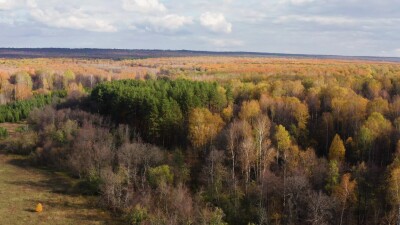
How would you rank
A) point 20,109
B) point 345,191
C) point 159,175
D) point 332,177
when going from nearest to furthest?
point 345,191
point 332,177
point 159,175
point 20,109

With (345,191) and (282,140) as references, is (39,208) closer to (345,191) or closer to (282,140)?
(282,140)

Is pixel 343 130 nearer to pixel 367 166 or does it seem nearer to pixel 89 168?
pixel 367 166

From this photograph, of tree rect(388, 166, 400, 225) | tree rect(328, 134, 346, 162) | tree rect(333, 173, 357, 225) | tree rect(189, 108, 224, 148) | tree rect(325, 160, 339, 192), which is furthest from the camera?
tree rect(189, 108, 224, 148)

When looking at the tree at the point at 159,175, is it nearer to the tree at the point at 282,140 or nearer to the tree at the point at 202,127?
the tree at the point at 202,127

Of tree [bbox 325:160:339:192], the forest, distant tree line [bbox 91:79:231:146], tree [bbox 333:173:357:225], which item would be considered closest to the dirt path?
the forest

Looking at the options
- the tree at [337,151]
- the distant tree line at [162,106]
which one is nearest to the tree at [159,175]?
the distant tree line at [162,106]

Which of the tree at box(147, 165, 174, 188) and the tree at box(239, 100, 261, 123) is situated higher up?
the tree at box(239, 100, 261, 123)

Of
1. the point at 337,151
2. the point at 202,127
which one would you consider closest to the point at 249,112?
the point at 202,127

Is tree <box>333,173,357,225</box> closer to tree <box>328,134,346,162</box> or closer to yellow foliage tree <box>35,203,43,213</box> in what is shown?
tree <box>328,134,346,162</box>
